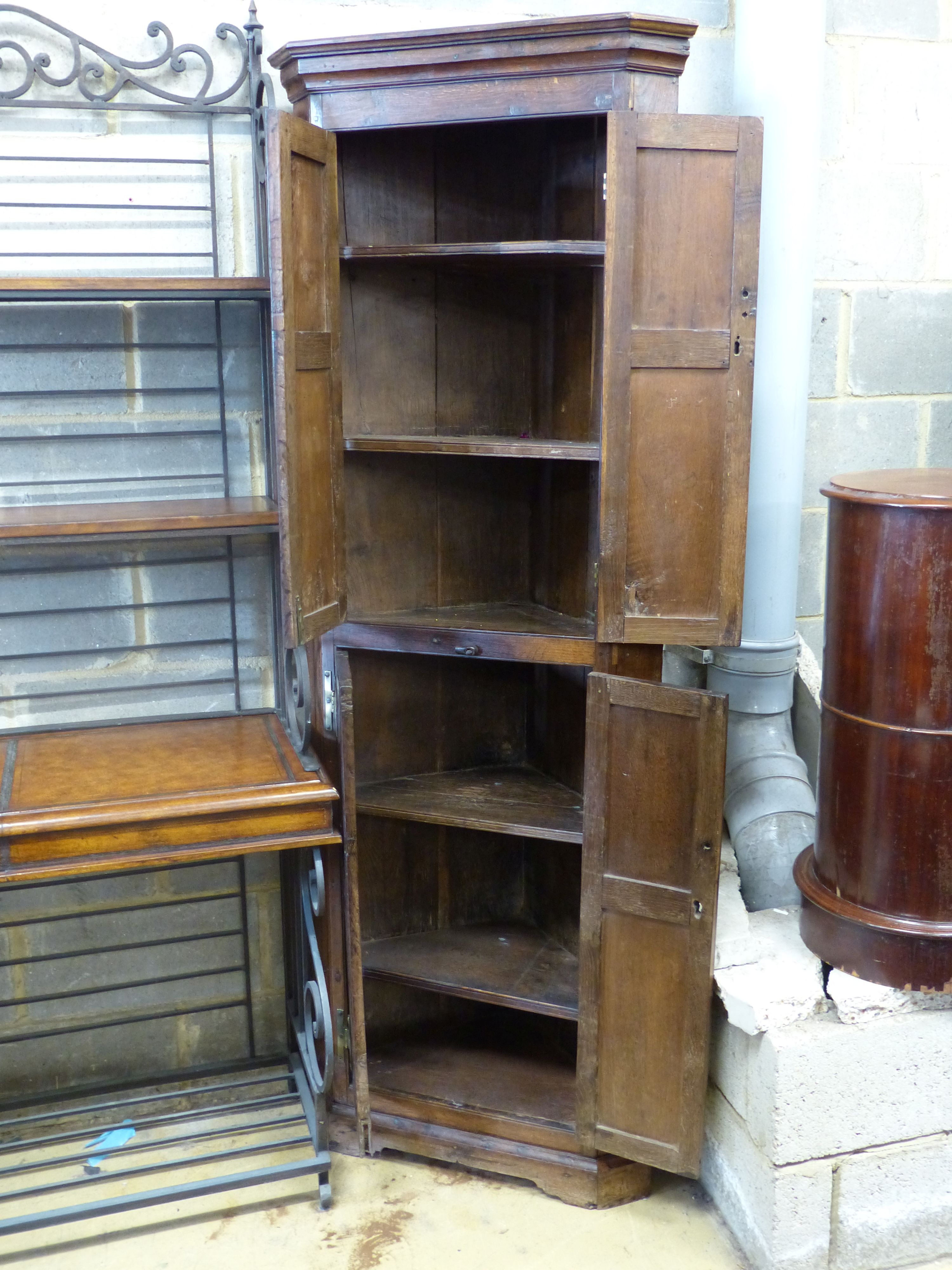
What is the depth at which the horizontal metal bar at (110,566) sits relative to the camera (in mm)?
2381

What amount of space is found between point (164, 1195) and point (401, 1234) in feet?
1.44

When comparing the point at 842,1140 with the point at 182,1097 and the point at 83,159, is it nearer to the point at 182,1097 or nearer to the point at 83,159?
the point at 182,1097

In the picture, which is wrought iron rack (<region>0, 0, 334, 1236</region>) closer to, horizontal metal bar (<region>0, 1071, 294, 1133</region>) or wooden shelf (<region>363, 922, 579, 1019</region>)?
horizontal metal bar (<region>0, 1071, 294, 1133</region>)

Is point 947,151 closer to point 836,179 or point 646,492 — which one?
point 836,179

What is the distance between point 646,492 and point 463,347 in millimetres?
622

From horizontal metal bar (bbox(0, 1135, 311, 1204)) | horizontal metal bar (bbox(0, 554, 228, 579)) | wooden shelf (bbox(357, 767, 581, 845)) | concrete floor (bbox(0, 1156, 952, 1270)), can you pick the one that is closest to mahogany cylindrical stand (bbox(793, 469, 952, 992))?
wooden shelf (bbox(357, 767, 581, 845))

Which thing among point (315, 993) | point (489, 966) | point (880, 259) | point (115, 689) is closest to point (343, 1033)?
point (315, 993)

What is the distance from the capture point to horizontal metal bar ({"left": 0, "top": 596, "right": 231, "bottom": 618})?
2.40 metres

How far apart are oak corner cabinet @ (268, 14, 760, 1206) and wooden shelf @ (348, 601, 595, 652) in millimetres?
13

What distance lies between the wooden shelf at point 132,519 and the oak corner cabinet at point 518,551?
173 millimetres

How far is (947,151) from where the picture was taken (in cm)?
261

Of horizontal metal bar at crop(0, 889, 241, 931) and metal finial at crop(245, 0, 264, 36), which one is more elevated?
metal finial at crop(245, 0, 264, 36)

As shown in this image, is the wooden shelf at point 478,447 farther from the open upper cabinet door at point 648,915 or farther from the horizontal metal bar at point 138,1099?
the horizontal metal bar at point 138,1099

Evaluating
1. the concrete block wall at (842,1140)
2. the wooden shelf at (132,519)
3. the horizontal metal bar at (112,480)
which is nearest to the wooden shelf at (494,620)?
the wooden shelf at (132,519)
